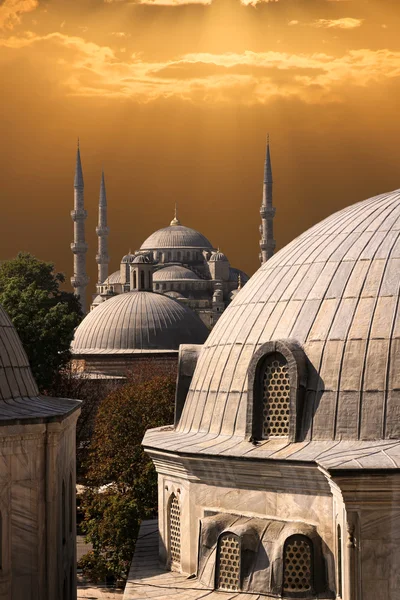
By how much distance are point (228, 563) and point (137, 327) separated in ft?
154

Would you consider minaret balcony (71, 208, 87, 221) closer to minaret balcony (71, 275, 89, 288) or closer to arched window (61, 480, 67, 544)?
minaret balcony (71, 275, 89, 288)

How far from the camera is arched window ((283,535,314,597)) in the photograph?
1666cm

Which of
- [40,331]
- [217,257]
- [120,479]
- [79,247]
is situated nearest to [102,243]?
[79,247]

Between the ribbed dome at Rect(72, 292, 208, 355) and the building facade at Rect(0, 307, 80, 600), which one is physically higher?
the ribbed dome at Rect(72, 292, 208, 355)

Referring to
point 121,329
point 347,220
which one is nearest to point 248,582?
point 347,220

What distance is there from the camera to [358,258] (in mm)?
18141

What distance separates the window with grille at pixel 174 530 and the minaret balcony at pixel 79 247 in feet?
314

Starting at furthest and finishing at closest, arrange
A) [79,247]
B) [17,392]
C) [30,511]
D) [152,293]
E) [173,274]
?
[79,247] → [173,274] → [152,293] → [17,392] → [30,511]

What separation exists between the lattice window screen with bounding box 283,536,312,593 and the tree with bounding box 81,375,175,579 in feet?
34.2

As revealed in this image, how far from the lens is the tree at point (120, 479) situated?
27.1 metres

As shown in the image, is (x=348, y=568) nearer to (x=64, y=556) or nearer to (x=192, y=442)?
(x=192, y=442)

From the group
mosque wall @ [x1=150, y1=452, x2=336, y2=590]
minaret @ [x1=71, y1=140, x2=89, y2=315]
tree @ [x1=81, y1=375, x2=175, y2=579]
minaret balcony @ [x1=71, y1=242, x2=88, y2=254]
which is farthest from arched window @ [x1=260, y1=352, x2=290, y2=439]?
minaret balcony @ [x1=71, y1=242, x2=88, y2=254]

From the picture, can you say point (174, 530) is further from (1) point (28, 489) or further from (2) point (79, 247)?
(2) point (79, 247)

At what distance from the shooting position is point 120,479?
1177 inches
